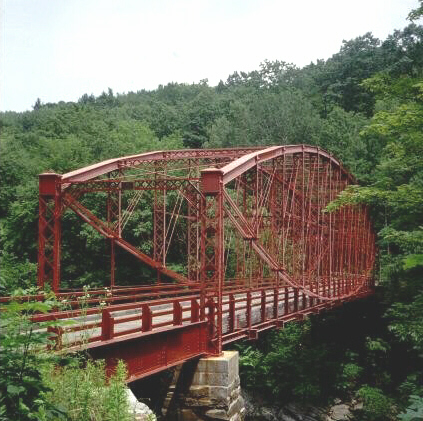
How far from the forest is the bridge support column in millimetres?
4101

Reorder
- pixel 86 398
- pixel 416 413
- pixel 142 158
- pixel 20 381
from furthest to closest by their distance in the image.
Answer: pixel 142 158, pixel 86 398, pixel 20 381, pixel 416 413

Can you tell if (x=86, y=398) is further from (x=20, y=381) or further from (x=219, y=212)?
(x=219, y=212)

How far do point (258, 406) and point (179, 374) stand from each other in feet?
42.2

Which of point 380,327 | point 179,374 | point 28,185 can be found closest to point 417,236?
point 179,374

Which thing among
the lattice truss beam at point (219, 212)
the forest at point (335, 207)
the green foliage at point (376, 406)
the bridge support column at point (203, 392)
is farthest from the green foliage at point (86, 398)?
the green foliage at point (376, 406)

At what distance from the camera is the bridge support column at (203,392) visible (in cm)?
1380

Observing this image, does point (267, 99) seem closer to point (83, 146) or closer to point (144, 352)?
point (83, 146)

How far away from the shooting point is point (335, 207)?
16922mm

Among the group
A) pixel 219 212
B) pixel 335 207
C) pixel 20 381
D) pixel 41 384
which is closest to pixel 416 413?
pixel 41 384

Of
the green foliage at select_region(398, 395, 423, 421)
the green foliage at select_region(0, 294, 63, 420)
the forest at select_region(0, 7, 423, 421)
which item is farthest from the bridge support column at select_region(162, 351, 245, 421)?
the green foliage at select_region(398, 395, 423, 421)

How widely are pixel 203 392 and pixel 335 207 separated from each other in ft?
20.4

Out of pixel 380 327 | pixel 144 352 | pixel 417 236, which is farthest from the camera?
pixel 380 327

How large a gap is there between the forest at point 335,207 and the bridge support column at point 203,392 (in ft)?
13.5

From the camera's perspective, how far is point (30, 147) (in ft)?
190
